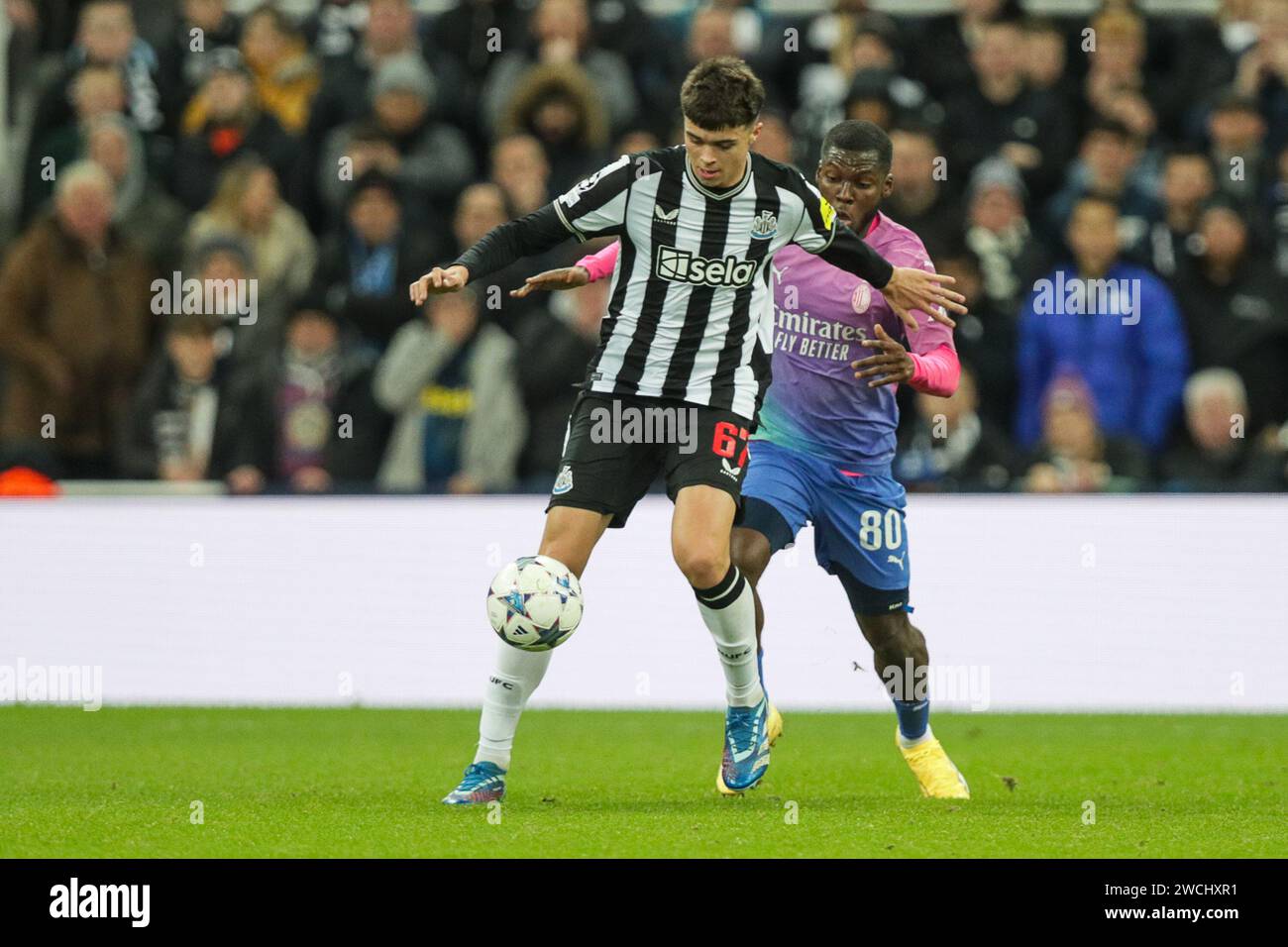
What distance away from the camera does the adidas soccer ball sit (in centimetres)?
707

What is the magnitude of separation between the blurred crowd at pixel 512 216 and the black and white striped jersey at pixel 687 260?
13.7 ft

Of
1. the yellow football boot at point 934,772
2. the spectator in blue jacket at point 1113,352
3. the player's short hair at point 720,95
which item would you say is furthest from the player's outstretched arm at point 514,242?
the spectator in blue jacket at point 1113,352

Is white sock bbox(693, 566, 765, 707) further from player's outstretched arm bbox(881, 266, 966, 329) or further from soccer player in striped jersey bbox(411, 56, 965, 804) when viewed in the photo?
player's outstretched arm bbox(881, 266, 966, 329)

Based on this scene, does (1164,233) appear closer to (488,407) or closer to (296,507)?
(488,407)

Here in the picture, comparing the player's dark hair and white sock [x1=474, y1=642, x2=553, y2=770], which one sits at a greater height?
the player's dark hair

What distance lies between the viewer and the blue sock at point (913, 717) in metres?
8.15

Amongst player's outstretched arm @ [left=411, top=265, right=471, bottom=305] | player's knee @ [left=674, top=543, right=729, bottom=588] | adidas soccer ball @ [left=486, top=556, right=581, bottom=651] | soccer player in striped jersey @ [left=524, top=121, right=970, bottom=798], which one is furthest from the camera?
soccer player in striped jersey @ [left=524, top=121, right=970, bottom=798]

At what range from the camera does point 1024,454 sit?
39.4 feet

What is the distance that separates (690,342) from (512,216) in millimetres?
5455

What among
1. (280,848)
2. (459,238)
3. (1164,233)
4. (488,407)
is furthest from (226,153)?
(280,848)

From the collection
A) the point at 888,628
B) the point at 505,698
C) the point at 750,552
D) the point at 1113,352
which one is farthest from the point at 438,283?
the point at 1113,352

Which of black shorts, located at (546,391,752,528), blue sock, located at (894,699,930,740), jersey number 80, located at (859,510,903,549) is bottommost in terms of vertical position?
blue sock, located at (894,699,930,740)

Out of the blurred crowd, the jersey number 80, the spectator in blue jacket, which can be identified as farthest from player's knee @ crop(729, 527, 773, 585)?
the spectator in blue jacket

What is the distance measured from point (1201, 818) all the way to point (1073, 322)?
562 centimetres
